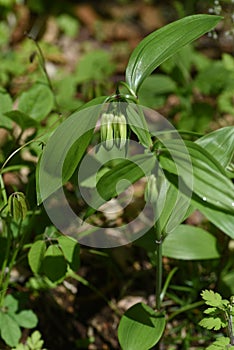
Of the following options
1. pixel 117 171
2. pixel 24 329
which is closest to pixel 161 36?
pixel 117 171

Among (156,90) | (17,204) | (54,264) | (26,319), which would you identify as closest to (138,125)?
(17,204)

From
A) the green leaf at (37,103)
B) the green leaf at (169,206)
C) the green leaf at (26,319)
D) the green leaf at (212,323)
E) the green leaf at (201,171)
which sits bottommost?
the green leaf at (26,319)

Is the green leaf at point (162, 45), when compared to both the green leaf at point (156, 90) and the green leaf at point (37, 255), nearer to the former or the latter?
the green leaf at point (37, 255)

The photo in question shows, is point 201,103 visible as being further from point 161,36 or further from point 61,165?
point 61,165

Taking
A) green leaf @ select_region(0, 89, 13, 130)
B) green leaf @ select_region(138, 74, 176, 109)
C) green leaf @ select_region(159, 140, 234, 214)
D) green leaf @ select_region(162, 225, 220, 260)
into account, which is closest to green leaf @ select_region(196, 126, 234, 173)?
green leaf @ select_region(159, 140, 234, 214)

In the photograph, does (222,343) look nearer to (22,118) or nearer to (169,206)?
(169,206)

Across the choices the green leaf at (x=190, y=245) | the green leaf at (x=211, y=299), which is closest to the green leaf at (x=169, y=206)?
the green leaf at (x=211, y=299)
